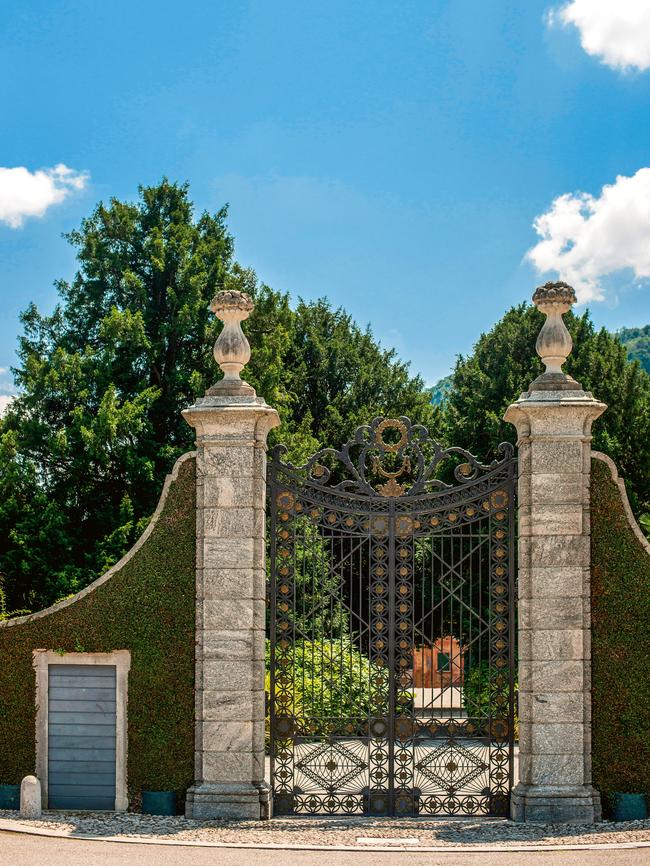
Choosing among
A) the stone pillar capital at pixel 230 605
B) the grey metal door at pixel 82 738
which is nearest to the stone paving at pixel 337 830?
the grey metal door at pixel 82 738

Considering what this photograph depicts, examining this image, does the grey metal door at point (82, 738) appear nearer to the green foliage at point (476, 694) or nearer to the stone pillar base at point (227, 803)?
the stone pillar base at point (227, 803)

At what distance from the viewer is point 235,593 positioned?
9.26m

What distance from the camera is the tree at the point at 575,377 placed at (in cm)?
2153

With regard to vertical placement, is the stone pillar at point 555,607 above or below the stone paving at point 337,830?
above

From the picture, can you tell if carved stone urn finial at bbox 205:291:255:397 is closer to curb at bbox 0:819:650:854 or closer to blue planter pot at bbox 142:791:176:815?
blue planter pot at bbox 142:791:176:815

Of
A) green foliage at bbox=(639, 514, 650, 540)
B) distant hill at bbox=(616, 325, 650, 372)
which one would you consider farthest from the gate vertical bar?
distant hill at bbox=(616, 325, 650, 372)

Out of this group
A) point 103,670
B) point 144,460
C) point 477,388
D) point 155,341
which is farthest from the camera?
point 477,388

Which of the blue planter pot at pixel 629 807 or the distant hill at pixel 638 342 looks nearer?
the blue planter pot at pixel 629 807

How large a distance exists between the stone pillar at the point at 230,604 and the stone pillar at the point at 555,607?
8.24 feet

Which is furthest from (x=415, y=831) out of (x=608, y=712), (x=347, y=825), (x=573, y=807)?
(x=608, y=712)

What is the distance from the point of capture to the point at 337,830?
352 inches

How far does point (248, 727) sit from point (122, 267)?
1451cm

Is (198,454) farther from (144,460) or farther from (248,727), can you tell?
(144,460)

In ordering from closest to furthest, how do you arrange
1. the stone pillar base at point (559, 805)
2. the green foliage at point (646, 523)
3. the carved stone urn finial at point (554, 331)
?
the stone pillar base at point (559, 805), the carved stone urn finial at point (554, 331), the green foliage at point (646, 523)
